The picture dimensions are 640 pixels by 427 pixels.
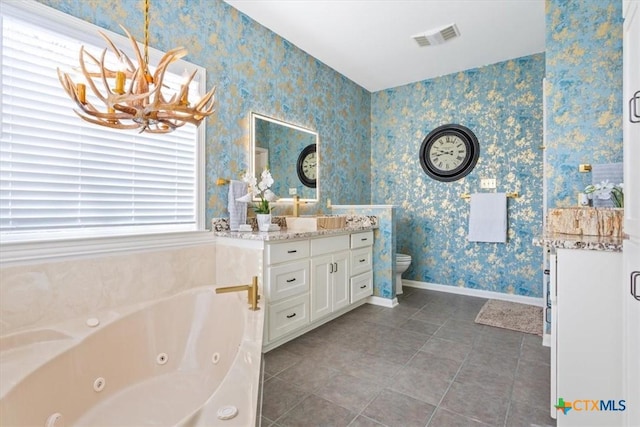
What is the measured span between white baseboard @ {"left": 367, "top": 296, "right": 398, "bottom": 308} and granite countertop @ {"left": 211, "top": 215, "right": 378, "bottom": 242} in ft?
2.55

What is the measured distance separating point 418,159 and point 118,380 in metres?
3.83

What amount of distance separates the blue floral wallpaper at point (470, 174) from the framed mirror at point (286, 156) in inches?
54.1

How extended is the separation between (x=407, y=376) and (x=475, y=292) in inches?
89.0

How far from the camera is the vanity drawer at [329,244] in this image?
268 centimetres

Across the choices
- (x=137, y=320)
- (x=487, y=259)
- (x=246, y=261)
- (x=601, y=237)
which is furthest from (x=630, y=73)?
(x=487, y=259)

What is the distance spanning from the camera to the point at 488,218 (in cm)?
370

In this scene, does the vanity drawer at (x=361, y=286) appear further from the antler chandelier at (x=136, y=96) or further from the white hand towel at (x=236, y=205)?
the antler chandelier at (x=136, y=96)

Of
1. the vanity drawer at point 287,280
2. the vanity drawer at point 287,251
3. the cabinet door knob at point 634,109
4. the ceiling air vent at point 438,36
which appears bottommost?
the vanity drawer at point 287,280

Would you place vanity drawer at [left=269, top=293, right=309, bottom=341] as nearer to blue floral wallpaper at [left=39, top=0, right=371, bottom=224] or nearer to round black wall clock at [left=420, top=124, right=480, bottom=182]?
blue floral wallpaper at [left=39, top=0, right=371, bottom=224]

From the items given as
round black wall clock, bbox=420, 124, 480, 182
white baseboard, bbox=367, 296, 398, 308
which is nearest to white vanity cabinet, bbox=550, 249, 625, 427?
white baseboard, bbox=367, 296, 398, 308

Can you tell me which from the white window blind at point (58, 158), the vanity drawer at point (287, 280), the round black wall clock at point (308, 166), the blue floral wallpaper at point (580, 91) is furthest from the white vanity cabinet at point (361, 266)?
the white window blind at point (58, 158)

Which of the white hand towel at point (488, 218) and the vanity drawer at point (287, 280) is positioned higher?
the white hand towel at point (488, 218)

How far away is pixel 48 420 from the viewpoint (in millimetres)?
1263

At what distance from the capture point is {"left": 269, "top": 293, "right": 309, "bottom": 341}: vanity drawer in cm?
231
